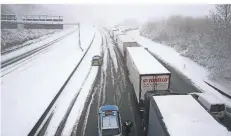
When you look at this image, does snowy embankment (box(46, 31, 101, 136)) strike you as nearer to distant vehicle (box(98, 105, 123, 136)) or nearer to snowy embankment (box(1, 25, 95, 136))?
snowy embankment (box(1, 25, 95, 136))

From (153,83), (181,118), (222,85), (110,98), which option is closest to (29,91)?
(110,98)

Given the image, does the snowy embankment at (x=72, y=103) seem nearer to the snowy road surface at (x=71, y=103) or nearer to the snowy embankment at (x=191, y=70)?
the snowy road surface at (x=71, y=103)

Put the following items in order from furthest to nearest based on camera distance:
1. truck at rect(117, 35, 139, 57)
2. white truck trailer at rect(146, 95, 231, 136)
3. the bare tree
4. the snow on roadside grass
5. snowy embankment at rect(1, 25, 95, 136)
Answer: truck at rect(117, 35, 139, 57), the bare tree, the snow on roadside grass, snowy embankment at rect(1, 25, 95, 136), white truck trailer at rect(146, 95, 231, 136)

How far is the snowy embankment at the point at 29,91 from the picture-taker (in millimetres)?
15976

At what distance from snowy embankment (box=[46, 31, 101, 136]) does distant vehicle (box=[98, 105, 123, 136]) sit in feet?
10.4

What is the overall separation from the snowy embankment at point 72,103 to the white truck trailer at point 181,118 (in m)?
7.67

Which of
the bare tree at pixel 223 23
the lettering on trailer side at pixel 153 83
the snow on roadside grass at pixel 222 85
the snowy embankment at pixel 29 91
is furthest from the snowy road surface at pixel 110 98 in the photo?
the bare tree at pixel 223 23

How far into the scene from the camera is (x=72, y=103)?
61.9 ft

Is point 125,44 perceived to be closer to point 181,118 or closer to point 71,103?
point 71,103

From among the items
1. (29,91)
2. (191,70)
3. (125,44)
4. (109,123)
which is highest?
(125,44)

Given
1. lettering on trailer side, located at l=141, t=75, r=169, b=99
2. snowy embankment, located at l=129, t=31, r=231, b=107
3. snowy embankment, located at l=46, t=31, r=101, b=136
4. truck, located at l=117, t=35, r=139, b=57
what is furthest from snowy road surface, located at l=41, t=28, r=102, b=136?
snowy embankment, located at l=129, t=31, r=231, b=107

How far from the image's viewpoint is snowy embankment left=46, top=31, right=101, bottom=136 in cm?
1498

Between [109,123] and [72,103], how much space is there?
24.5 ft

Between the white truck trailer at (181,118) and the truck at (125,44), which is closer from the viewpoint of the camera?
the white truck trailer at (181,118)
